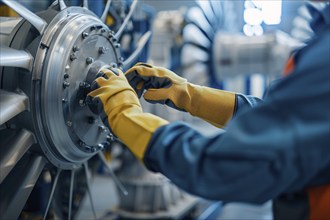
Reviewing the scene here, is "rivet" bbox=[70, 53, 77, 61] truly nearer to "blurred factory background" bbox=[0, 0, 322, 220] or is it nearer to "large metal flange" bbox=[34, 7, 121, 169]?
"large metal flange" bbox=[34, 7, 121, 169]

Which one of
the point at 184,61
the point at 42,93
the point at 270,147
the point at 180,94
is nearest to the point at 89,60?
the point at 42,93

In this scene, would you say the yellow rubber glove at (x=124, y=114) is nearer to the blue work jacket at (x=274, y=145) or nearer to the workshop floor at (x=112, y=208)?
the blue work jacket at (x=274, y=145)

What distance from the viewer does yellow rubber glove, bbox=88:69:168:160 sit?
2.88 ft

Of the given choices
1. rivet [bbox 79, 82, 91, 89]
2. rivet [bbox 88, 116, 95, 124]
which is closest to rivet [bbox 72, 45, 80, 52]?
rivet [bbox 79, 82, 91, 89]

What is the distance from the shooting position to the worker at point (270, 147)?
70cm

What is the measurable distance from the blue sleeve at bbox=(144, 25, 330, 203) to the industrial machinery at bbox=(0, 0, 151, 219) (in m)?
0.53

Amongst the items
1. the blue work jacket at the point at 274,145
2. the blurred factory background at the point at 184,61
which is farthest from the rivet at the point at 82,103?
the blurred factory background at the point at 184,61

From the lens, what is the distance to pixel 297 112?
27.6 inches

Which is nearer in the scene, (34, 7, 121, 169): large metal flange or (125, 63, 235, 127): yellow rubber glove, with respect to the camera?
(34, 7, 121, 169): large metal flange

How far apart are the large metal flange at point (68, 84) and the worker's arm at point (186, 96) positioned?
0.56 ft

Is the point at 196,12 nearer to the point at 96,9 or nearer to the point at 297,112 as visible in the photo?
the point at 96,9

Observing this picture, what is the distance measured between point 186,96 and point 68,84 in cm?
42

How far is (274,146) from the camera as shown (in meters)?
0.70

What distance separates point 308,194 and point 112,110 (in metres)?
0.55
